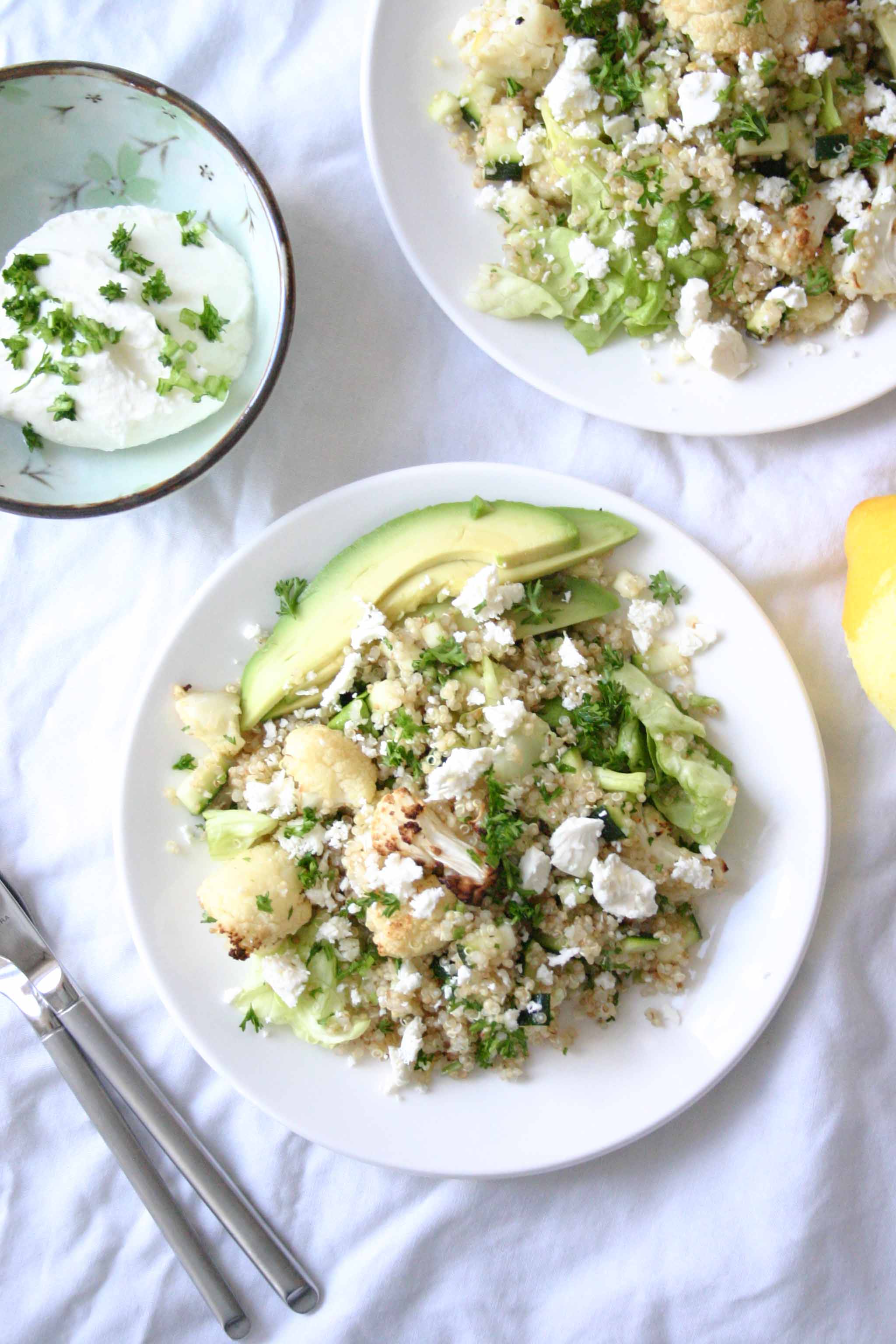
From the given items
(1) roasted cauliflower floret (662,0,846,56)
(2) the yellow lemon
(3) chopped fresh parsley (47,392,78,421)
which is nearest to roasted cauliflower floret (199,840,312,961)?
(3) chopped fresh parsley (47,392,78,421)

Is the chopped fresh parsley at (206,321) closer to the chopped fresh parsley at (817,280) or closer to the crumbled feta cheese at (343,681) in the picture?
the crumbled feta cheese at (343,681)

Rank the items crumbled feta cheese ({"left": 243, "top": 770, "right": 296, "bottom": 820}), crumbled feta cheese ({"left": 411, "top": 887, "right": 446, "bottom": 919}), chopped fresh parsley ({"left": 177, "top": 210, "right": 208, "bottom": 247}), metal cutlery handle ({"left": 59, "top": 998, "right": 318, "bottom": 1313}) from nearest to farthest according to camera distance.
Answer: crumbled feta cheese ({"left": 411, "top": 887, "right": 446, "bottom": 919})
crumbled feta cheese ({"left": 243, "top": 770, "right": 296, "bottom": 820})
chopped fresh parsley ({"left": 177, "top": 210, "right": 208, "bottom": 247})
metal cutlery handle ({"left": 59, "top": 998, "right": 318, "bottom": 1313})

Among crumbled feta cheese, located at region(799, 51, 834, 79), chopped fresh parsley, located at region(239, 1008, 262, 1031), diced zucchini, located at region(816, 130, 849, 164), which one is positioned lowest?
chopped fresh parsley, located at region(239, 1008, 262, 1031)

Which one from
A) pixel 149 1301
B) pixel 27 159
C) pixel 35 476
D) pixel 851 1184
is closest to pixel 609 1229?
pixel 851 1184

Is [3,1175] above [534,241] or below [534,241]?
below

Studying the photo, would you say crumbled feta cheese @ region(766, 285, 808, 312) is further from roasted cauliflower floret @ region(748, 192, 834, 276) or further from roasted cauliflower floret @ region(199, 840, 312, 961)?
roasted cauliflower floret @ region(199, 840, 312, 961)

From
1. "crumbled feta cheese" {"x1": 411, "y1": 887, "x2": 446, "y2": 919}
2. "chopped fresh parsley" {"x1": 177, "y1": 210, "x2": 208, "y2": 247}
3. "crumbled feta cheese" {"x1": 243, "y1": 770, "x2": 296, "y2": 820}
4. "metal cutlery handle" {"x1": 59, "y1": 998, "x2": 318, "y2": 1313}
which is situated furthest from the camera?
"metal cutlery handle" {"x1": 59, "y1": 998, "x2": 318, "y2": 1313}

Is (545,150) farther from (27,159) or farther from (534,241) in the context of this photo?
(27,159)
